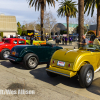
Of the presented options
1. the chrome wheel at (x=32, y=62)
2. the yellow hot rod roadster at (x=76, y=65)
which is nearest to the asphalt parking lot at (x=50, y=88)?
the yellow hot rod roadster at (x=76, y=65)

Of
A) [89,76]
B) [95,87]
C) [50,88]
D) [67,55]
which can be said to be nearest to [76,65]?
[67,55]

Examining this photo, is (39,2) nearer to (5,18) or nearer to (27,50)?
(27,50)

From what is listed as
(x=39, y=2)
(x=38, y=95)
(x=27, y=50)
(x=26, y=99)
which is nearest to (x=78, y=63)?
(x=38, y=95)

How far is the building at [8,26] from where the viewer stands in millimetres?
40412

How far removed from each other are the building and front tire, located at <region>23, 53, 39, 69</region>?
3592cm

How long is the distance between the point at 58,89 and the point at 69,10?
1187 inches

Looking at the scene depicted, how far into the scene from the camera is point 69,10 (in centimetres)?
3195

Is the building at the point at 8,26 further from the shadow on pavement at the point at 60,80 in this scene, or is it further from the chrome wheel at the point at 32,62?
the shadow on pavement at the point at 60,80

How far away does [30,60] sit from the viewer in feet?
22.1

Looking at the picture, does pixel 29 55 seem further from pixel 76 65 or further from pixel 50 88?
pixel 76 65

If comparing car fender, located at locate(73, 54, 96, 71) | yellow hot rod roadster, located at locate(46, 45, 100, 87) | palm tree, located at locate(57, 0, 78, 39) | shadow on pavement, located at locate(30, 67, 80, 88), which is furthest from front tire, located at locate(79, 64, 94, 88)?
palm tree, located at locate(57, 0, 78, 39)

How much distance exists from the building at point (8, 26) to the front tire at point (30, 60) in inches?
1414

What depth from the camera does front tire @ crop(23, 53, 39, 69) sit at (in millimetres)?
6507

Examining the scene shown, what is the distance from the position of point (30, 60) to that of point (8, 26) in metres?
39.1
